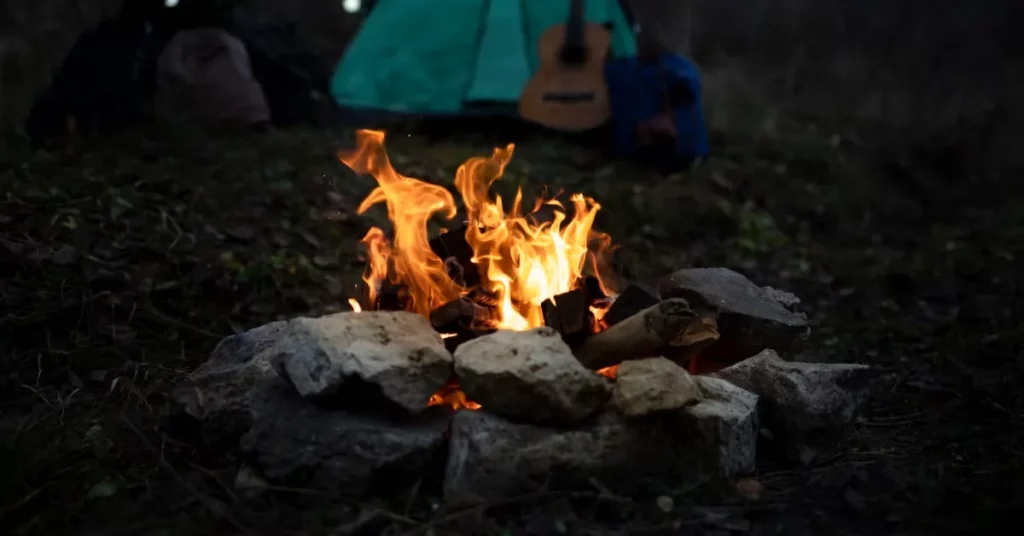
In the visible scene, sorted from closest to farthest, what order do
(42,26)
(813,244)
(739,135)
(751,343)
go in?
1. (751,343)
2. (813,244)
3. (739,135)
4. (42,26)

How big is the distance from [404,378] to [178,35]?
4.37m

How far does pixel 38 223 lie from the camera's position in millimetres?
4094

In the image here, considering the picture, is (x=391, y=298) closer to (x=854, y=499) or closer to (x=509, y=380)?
(x=509, y=380)

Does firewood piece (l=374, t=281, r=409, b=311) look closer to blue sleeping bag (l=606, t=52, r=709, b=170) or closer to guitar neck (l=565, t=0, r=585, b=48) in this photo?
blue sleeping bag (l=606, t=52, r=709, b=170)

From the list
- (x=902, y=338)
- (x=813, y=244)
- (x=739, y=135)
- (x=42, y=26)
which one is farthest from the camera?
(x=42, y=26)

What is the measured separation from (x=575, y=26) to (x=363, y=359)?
14.6 feet

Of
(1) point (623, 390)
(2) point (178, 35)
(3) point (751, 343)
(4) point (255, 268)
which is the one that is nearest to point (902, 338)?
(3) point (751, 343)

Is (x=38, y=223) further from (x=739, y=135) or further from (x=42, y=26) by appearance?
(x=739, y=135)

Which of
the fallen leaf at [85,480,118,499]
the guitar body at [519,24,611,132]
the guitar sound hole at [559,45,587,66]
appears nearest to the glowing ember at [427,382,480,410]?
the fallen leaf at [85,480,118,499]

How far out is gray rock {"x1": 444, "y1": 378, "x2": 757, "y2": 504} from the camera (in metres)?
2.29

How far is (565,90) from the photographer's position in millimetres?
6211

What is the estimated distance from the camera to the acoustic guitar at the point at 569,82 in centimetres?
622

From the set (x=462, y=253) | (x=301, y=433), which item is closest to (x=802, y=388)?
(x=462, y=253)

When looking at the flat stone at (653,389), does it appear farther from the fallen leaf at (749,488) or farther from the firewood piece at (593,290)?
the firewood piece at (593,290)
